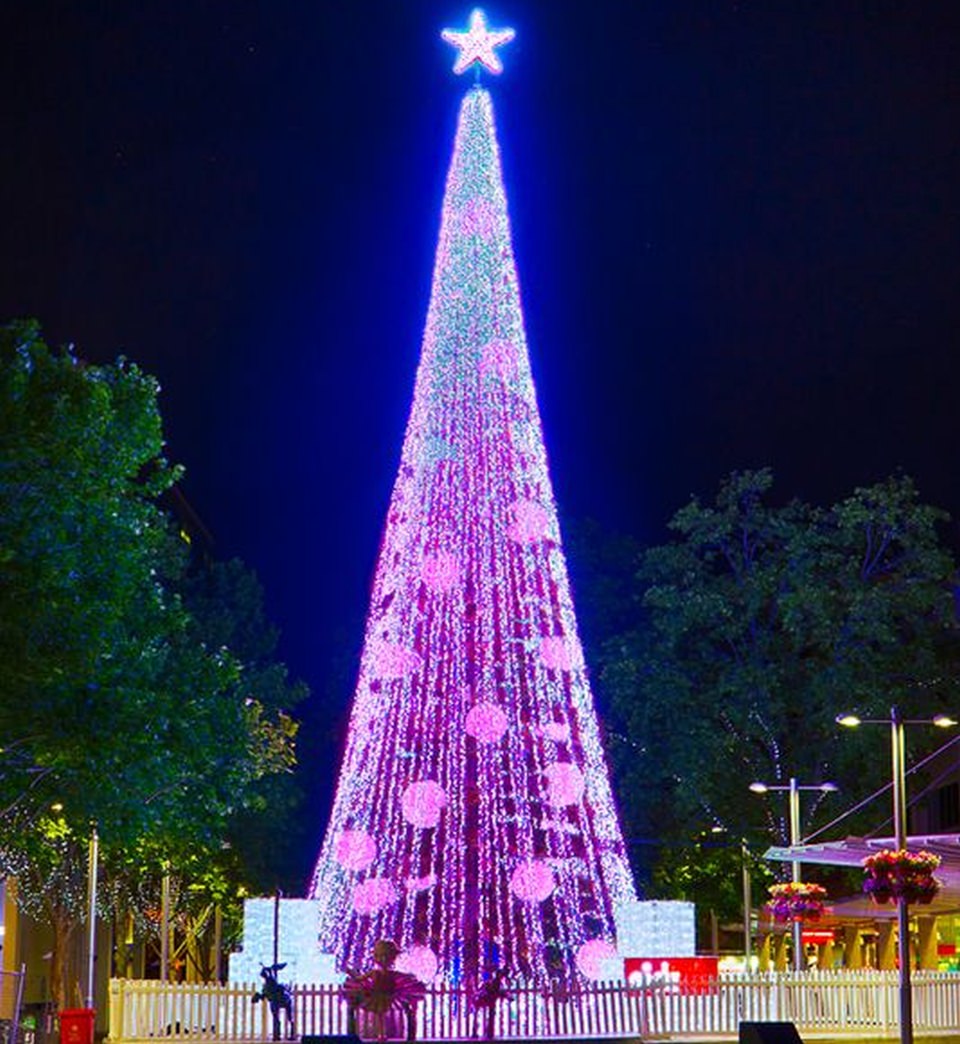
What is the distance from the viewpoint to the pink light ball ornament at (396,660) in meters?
33.7

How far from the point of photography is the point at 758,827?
171ft

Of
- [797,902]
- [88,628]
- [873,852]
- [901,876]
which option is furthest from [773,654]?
[88,628]

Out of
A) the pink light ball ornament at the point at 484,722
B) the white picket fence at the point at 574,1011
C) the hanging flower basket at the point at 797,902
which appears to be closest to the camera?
the white picket fence at the point at 574,1011

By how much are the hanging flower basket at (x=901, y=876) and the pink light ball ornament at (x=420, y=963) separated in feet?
27.0

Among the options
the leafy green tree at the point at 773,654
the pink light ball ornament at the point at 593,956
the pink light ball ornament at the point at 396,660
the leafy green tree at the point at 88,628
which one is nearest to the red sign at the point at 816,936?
the leafy green tree at the point at 773,654

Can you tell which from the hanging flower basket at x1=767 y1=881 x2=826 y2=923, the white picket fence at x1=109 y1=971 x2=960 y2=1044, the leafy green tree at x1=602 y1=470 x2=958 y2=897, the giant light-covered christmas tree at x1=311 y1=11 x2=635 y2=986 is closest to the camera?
the white picket fence at x1=109 y1=971 x2=960 y2=1044

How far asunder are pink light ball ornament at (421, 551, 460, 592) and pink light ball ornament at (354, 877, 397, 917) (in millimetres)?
5694

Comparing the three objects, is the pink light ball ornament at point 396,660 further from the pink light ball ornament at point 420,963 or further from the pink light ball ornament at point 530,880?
the pink light ball ornament at point 420,963

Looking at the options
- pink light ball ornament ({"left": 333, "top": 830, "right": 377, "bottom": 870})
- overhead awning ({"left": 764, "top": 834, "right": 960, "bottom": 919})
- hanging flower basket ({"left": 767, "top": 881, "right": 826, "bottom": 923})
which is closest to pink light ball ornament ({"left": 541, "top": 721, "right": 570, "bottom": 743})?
pink light ball ornament ({"left": 333, "top": 830, "right": 377, "bottom": 870})

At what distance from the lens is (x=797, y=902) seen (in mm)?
43938

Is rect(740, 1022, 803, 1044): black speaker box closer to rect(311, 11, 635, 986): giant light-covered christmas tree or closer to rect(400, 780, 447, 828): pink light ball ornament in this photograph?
rect(311, 11, 635, 986): giant light-covered christmas tree

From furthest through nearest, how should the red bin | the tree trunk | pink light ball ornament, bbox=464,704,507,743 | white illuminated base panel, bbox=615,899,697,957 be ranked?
1. the tree trunk
2. white illuminated base panel, bbox=615,899,697,957
3. pink light ball ornament, bbox=464,704,507,743
4. the red bin

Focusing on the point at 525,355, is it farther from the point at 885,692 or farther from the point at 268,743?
the point at 885,692

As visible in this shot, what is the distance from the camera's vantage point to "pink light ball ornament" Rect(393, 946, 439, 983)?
33875 mm
